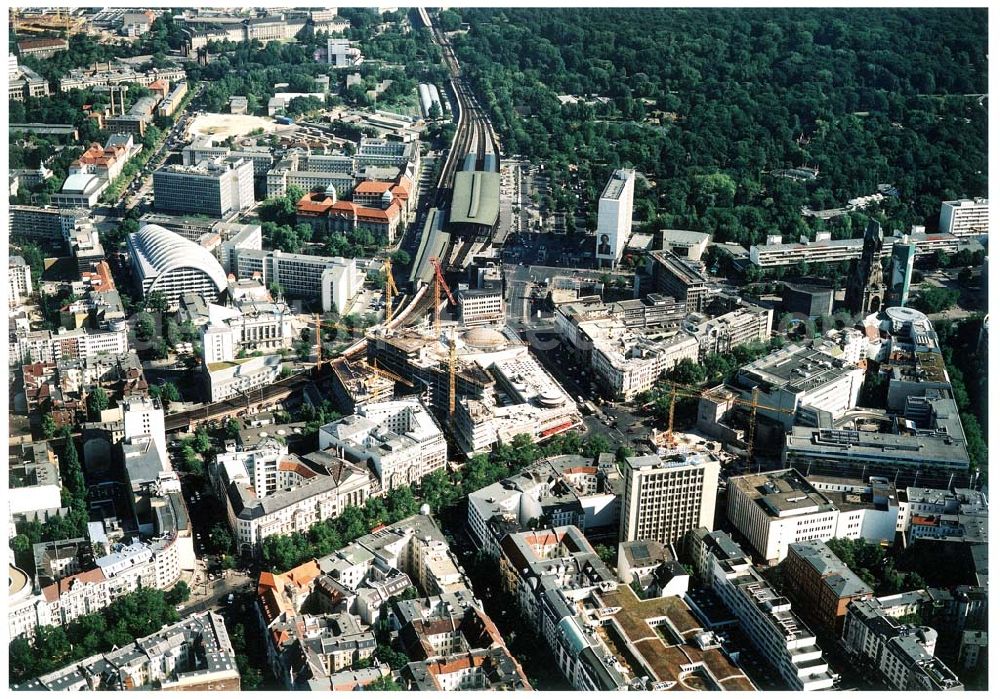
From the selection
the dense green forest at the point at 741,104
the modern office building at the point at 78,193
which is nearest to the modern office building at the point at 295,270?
the modern office building at the point at 78,193

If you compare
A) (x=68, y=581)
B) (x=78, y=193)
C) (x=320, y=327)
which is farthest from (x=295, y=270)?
(x=68, y=581)

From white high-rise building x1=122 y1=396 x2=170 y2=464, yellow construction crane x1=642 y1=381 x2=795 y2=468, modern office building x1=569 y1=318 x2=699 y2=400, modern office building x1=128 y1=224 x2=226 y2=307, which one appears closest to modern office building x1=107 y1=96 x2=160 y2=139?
modern office building x1=128 y1=224 x2=226 y2=307

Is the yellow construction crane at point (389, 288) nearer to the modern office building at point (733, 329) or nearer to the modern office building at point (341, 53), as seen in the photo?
the modern office building at point (733, 329)

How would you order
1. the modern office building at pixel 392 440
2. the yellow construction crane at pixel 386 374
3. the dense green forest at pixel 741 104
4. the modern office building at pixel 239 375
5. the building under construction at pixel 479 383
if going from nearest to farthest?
1. the modern office building at pixel 392 440
2. the building under construction at pixel 479 383
3. the modern office building at pixel 239 375
4. the yellow construction crane at pixel 386 374
5. the dense green forest at pixel 741 104

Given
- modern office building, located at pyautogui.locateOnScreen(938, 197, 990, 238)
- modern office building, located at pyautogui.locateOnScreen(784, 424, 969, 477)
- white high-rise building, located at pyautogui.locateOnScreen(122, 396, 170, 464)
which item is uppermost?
modern office building, located at pyautogui.locateOnScreen(938, 197, 990, 238)

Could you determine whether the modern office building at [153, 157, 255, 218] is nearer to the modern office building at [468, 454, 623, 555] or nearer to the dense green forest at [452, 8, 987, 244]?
the dense green forest at [452, 8, 987, 244]

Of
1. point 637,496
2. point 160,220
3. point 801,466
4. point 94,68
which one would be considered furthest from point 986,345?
point 94,68

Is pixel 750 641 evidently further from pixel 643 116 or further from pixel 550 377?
pixel 643 116
